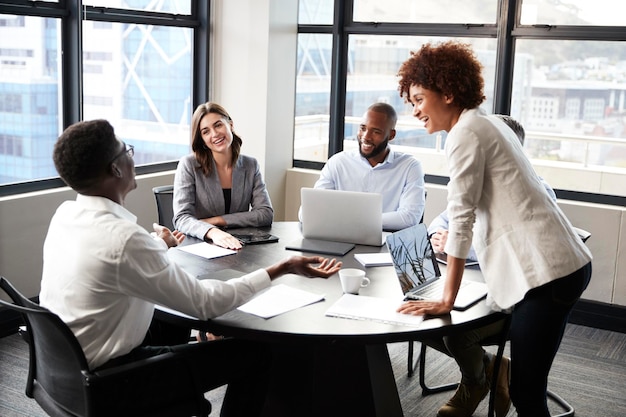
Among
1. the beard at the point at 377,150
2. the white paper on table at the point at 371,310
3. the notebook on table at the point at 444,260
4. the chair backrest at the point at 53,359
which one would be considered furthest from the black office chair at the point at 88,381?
the beard at the point at 377,150

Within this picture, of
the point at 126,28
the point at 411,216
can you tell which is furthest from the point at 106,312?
the point at 126,28

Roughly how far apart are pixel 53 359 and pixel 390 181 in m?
2.20

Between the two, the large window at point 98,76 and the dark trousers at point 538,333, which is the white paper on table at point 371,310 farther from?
the large window at point 98,76

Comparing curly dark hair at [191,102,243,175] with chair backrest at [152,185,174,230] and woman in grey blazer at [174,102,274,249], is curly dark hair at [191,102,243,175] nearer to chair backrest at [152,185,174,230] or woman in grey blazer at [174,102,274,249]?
woman in grey blazer at [174,102,274,249]

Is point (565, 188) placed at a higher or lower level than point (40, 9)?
lower

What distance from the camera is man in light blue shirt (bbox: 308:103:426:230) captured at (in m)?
3.86

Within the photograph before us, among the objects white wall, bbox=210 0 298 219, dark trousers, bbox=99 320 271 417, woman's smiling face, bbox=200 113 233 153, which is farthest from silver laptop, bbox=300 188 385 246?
white wall, bbox=210 0 298 219

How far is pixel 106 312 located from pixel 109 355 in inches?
5.1

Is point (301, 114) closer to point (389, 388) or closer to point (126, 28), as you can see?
point (126, 28)

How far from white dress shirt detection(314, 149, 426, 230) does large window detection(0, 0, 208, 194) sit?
155 cm

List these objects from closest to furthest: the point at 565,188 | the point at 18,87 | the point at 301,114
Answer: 1. the point at 18,87
2. the point at 565,188
3. the point at 301,114

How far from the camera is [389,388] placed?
2.81m

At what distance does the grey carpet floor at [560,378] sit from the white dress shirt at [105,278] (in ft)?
3.96

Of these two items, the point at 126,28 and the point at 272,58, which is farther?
the point at 272,58
